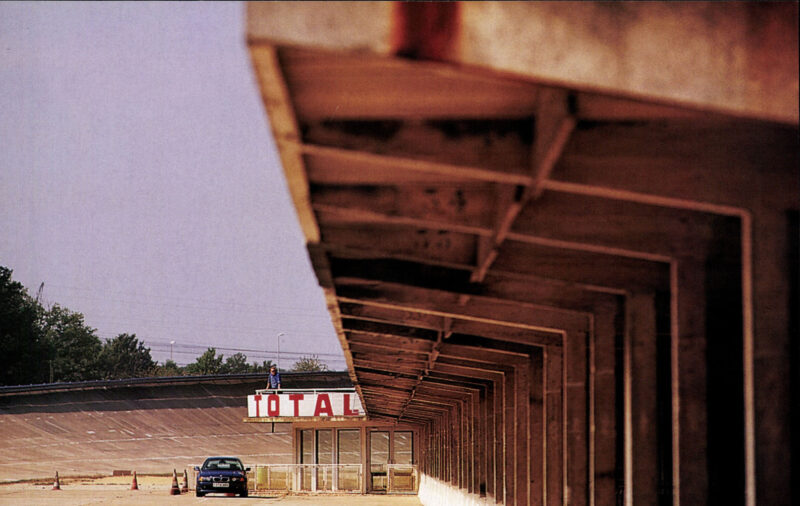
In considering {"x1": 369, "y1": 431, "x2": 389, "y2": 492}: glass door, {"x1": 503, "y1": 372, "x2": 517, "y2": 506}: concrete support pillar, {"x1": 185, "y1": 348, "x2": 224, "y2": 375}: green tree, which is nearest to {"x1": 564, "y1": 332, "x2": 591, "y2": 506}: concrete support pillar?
{"x1": 503, "y1": 372, "x2": 517, "y2": 506}: concrete support pillar

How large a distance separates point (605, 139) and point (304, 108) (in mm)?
2167

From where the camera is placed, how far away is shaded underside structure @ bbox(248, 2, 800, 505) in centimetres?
645

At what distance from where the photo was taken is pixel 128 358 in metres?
170

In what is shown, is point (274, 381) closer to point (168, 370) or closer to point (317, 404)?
point (317, 404)

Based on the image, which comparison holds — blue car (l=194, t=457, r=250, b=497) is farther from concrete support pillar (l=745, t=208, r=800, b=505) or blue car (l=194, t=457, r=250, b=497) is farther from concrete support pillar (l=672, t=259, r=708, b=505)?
concrete support pillar (l=745, t=208, r=800, b=505)

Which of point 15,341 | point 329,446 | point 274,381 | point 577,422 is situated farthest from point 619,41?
point 15,341

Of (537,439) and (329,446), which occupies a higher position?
(537,439)

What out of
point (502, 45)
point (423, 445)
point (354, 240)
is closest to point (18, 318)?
point (423, 445)

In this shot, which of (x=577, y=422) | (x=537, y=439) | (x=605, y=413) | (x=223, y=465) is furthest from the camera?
(x=223, y=465)

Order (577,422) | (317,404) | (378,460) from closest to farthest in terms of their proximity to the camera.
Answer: (577,422)
(317,404)
(378,460)

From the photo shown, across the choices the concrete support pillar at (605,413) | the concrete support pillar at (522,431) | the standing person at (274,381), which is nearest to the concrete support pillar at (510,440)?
the concrete support pillar at (522,431)

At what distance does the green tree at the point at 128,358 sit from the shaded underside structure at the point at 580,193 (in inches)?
5839

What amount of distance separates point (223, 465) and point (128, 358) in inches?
4889

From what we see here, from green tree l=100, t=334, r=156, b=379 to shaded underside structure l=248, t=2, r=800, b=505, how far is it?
148 metres
